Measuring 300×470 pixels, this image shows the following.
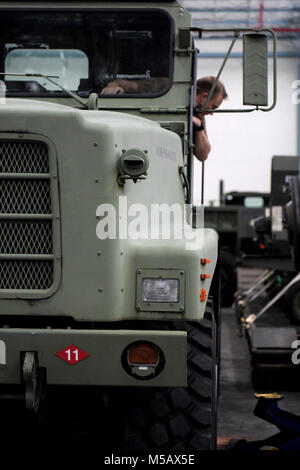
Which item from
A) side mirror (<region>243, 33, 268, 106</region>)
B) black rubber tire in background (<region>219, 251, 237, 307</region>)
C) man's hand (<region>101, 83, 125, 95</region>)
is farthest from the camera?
black rubber tire in background (<region>219, 251, 237, 307</region>)

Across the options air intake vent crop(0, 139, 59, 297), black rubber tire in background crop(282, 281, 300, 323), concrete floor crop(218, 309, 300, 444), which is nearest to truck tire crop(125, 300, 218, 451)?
air intake vent crop(0, 139, 59, 297)

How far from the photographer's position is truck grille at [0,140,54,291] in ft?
11.4

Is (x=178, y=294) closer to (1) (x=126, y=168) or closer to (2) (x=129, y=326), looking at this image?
(2) (x=129, y=326)

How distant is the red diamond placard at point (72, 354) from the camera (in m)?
3.40

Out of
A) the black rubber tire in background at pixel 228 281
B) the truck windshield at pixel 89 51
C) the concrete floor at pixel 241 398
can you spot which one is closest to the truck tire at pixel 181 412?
the concrete floor at pixel 241 398

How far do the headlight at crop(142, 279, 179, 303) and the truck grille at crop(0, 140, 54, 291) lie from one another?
41 cm

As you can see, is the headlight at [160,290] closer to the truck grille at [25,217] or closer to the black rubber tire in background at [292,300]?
the truck grille at [25,217]

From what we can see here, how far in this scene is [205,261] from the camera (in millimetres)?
3658

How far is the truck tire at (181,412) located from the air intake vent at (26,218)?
0.71 meters

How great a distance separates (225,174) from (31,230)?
21.2 metres

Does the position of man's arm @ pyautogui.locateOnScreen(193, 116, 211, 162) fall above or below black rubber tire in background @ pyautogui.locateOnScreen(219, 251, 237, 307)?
above

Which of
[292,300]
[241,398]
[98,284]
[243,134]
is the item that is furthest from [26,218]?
[243,134]

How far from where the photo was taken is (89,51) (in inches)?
199

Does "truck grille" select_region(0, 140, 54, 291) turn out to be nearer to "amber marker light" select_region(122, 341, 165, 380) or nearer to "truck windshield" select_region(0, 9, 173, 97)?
"amber marker light" select_region(122, 341, 165, 380)
